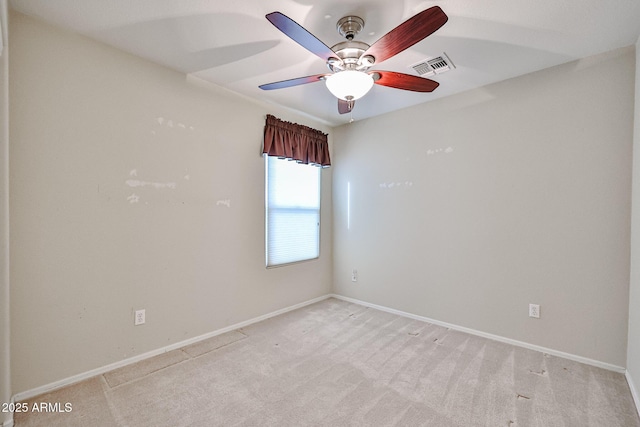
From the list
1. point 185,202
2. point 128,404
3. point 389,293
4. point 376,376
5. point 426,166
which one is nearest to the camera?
point 128,404

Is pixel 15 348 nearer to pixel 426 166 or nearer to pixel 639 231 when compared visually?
pixel 426 166

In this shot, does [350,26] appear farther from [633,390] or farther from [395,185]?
[633,390]

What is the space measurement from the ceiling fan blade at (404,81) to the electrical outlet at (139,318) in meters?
2.55

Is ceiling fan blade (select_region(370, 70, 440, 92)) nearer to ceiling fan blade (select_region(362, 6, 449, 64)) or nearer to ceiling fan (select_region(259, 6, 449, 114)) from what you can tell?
ceiling fan (select_region(259, 6, 449, 114))

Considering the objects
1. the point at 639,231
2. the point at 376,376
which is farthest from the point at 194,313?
the point at 639,231

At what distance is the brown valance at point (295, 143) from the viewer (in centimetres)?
329

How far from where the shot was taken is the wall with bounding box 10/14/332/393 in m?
1.90

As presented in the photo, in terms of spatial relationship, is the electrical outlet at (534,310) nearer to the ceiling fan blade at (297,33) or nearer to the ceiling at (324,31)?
the ceiling at (324,31)

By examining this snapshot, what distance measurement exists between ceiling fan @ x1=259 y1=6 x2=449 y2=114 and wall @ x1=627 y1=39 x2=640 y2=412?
155 centimetres

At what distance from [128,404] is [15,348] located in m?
0.81

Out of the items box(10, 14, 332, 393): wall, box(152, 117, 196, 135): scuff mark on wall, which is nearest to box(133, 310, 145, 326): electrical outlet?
box(10, 14, 332, 393): wall

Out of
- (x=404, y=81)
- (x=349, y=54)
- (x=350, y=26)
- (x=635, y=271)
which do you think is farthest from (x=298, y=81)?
(x=635, y=271)

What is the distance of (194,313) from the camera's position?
2713 millimetres

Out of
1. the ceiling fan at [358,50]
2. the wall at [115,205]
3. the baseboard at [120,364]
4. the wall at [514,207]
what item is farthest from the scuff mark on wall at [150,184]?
the wall at [514,207]
